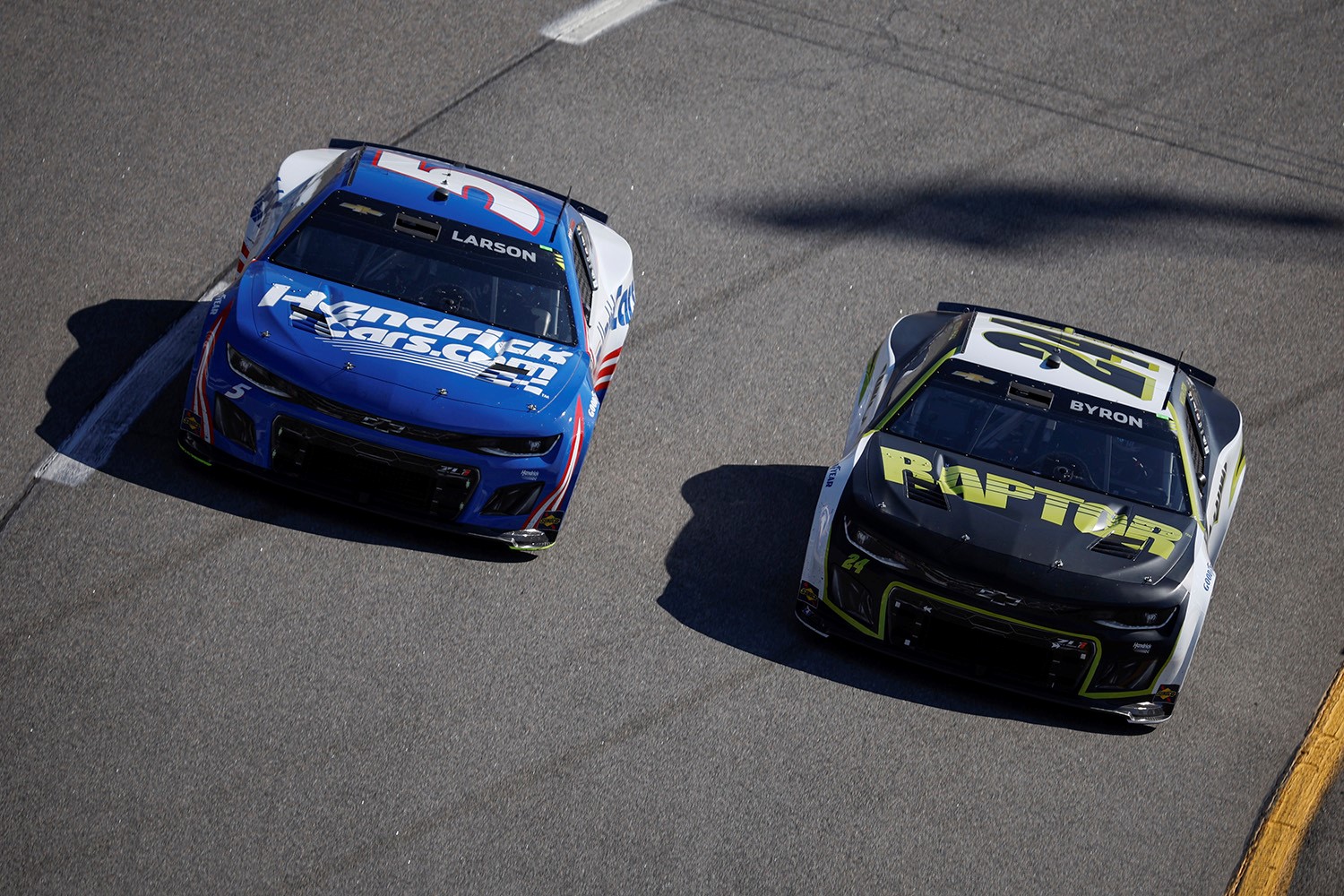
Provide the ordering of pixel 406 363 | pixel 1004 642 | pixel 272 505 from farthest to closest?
Answer: pixel 272 505 → pixel 406 363 → pixel 1004 642

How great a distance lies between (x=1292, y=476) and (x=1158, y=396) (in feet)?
5.39

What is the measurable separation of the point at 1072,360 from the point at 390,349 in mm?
3766

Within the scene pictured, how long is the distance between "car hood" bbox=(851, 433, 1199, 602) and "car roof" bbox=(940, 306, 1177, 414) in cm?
78

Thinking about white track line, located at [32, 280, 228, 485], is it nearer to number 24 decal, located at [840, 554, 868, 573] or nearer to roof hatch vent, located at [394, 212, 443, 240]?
roof hatch vent, located at [394, 212, 443, 240]

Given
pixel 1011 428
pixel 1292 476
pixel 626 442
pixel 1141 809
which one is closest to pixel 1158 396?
pixel 1011 428

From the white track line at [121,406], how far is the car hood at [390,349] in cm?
107

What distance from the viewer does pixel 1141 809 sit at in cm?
641

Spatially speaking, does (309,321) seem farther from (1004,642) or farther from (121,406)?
(1004,642)

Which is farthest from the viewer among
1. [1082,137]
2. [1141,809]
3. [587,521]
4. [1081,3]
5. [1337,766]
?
[1081,3]

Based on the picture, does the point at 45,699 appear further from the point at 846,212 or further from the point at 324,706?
the point at 846,212

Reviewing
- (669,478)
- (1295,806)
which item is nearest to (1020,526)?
(1295,806)

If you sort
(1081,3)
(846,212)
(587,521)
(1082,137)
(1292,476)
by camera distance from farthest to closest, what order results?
(1081,3) → (1082,137) → (846,212) → (1292,476) → (587,521)

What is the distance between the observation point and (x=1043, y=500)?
6.77 metres

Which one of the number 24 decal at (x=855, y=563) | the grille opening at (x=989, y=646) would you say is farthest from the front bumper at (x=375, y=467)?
the grille opening at (x=989, y=646)
